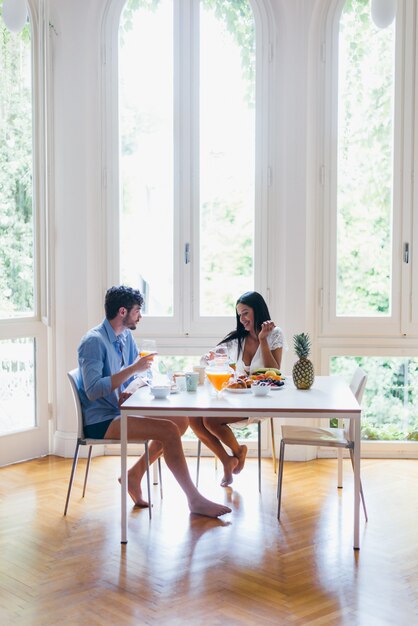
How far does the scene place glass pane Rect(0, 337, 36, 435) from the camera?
16.6 feet

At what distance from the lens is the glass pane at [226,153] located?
516 cm

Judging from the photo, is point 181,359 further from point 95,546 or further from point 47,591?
point 47,591

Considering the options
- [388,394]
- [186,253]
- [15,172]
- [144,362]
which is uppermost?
[15,172]

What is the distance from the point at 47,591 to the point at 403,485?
2.30 metres

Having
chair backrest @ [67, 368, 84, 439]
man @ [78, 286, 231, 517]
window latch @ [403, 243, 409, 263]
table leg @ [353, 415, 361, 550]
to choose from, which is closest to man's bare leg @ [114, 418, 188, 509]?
man @ [78, 286, 231, 517]

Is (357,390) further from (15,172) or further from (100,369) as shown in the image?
(15,172)

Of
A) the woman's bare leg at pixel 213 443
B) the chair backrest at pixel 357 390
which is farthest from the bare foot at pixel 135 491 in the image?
the chair backrest at pixel 357 390

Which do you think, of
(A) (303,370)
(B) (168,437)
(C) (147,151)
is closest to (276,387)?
(A) (303,370)

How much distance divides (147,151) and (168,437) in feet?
7.16

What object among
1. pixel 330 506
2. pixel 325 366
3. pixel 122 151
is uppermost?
pixel 122 151

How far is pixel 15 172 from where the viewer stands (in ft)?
16.6

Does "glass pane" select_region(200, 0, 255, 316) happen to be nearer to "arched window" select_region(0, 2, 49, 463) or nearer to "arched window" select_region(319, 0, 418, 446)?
"arched window" select_region(319, 0, 418, 446)

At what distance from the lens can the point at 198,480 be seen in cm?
464

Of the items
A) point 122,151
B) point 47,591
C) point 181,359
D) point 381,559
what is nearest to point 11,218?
point 122,151
